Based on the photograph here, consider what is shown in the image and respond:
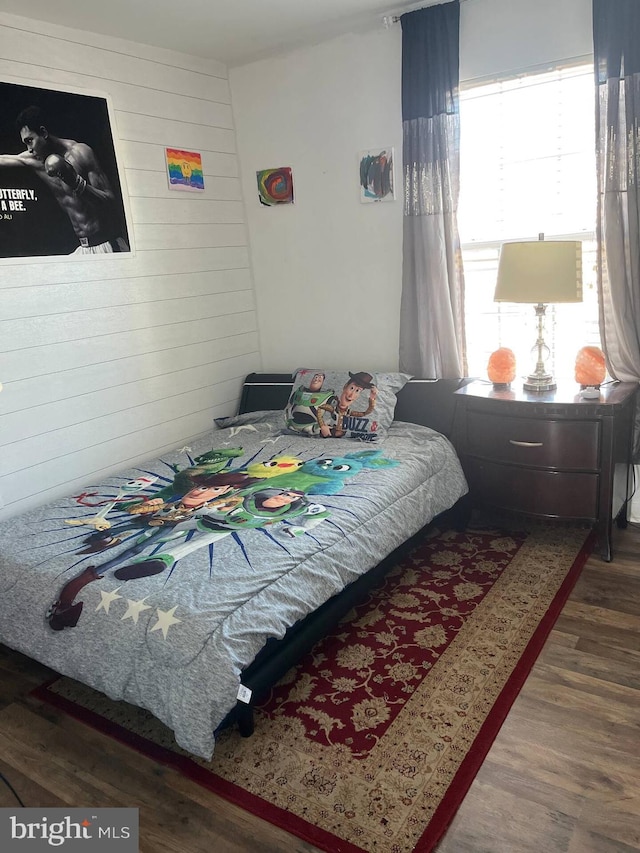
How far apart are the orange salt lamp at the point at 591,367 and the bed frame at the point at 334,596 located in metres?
0.57

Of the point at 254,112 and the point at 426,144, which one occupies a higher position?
the point at 254,112

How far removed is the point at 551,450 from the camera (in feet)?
9.27

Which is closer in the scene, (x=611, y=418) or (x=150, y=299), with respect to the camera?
(x=611, y=418)

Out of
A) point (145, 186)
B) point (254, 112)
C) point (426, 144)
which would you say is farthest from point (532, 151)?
point (145, 186)

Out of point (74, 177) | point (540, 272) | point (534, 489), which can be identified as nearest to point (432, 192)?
point (540, 272)

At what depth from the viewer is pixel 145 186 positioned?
3338 mm

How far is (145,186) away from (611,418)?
2.47 meters

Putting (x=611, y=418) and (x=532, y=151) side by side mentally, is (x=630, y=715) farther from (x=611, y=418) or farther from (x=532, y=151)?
(x=532, y=151)

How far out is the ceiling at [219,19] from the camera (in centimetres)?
274

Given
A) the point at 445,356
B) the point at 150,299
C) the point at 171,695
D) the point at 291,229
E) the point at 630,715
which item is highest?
the point at 291,229

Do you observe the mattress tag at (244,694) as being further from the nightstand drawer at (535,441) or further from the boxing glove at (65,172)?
the boxing glove at (65,172)

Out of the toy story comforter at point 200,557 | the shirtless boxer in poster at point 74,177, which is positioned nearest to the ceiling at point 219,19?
the shirtless boxer in poster at point 74,177

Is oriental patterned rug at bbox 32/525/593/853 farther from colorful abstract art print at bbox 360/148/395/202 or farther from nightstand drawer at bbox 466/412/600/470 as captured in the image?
colorful abstract art print at bbox 360/148/395/202

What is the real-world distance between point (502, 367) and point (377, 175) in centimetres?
122
